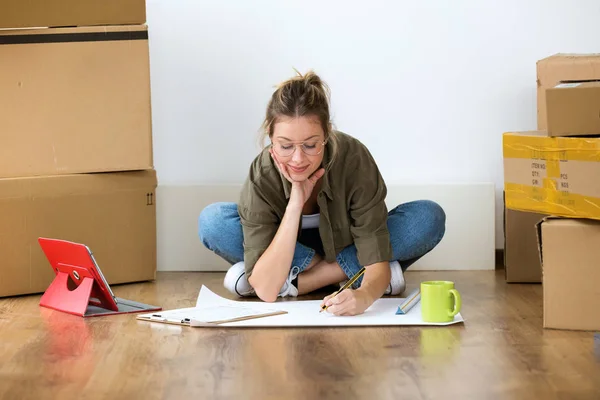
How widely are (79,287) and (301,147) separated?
57 centimetres

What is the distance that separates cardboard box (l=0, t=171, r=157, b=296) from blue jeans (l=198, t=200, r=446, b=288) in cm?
22

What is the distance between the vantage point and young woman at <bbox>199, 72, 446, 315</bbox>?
1.83 meters

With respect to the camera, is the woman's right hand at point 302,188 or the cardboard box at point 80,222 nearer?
the woman's right hand at point 302,188

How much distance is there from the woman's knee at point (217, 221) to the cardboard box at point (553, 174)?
66 cm

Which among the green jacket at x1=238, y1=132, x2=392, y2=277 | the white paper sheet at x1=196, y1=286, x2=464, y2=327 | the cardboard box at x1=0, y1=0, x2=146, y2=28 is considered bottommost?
the white paper sheet at x1=196, y1=286, x2=464, y2=327

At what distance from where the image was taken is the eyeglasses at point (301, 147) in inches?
71.4

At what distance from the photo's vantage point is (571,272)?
5.55ft

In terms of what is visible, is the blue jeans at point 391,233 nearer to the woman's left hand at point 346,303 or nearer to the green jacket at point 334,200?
the green jacket at point 334,200

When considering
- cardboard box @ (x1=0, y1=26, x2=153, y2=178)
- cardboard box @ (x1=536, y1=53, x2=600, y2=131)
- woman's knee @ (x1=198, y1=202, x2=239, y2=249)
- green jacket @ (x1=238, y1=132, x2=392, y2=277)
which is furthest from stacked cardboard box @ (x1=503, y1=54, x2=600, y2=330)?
cardboard box @ (x1=0, y1=26, x2=153, y2=178)

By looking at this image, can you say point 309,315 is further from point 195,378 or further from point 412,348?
point 195,378

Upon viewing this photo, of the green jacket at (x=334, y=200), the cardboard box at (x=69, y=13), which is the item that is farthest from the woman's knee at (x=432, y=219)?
the cardboard box at (x=69, y=13)

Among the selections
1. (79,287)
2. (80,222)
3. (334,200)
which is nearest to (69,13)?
(80,222)

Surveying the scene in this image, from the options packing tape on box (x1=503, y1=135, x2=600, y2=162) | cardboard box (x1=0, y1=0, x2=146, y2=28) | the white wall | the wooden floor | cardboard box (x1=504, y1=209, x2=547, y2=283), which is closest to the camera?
the wooden floor

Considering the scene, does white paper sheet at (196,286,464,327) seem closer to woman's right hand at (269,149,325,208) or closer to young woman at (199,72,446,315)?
young woman at (199,72,446,315)
